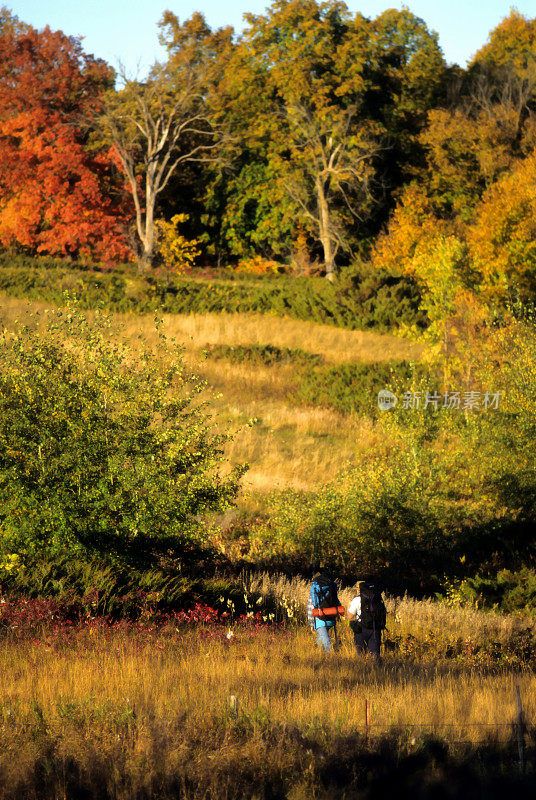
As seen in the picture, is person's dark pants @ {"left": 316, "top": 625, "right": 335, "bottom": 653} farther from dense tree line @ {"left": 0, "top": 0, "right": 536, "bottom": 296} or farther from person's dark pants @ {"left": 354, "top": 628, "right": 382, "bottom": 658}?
dense tree line @ {"left": 0, "top": 0, "right": 536, "bottom": 296}

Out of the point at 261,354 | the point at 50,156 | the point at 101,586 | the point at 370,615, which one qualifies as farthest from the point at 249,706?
the point at 50,156

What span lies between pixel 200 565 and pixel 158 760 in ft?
30.6

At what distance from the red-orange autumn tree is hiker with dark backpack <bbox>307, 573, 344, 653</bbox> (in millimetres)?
36637

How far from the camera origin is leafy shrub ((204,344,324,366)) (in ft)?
108

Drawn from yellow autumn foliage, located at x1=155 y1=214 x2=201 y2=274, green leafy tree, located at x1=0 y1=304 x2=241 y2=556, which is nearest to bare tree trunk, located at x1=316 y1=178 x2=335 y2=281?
yellow autumn foliage, located at x1=155 y1=214 x2=201 y2=274

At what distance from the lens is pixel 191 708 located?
7.05m

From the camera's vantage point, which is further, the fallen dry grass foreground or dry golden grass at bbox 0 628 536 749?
dry golden grass at bbox 0 628 536 749

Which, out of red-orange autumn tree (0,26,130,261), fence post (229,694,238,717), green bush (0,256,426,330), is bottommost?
fence post (229,694,238,717)

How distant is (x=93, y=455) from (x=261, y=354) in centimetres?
2163

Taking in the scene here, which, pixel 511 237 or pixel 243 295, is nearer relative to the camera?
pixel 511 237

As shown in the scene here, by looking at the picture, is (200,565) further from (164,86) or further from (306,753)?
(164,86)

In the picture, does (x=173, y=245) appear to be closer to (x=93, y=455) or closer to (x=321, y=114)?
(x=321, y=114)

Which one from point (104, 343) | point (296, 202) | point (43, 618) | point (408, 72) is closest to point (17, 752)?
point (43, 618)

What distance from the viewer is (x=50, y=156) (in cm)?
4438
